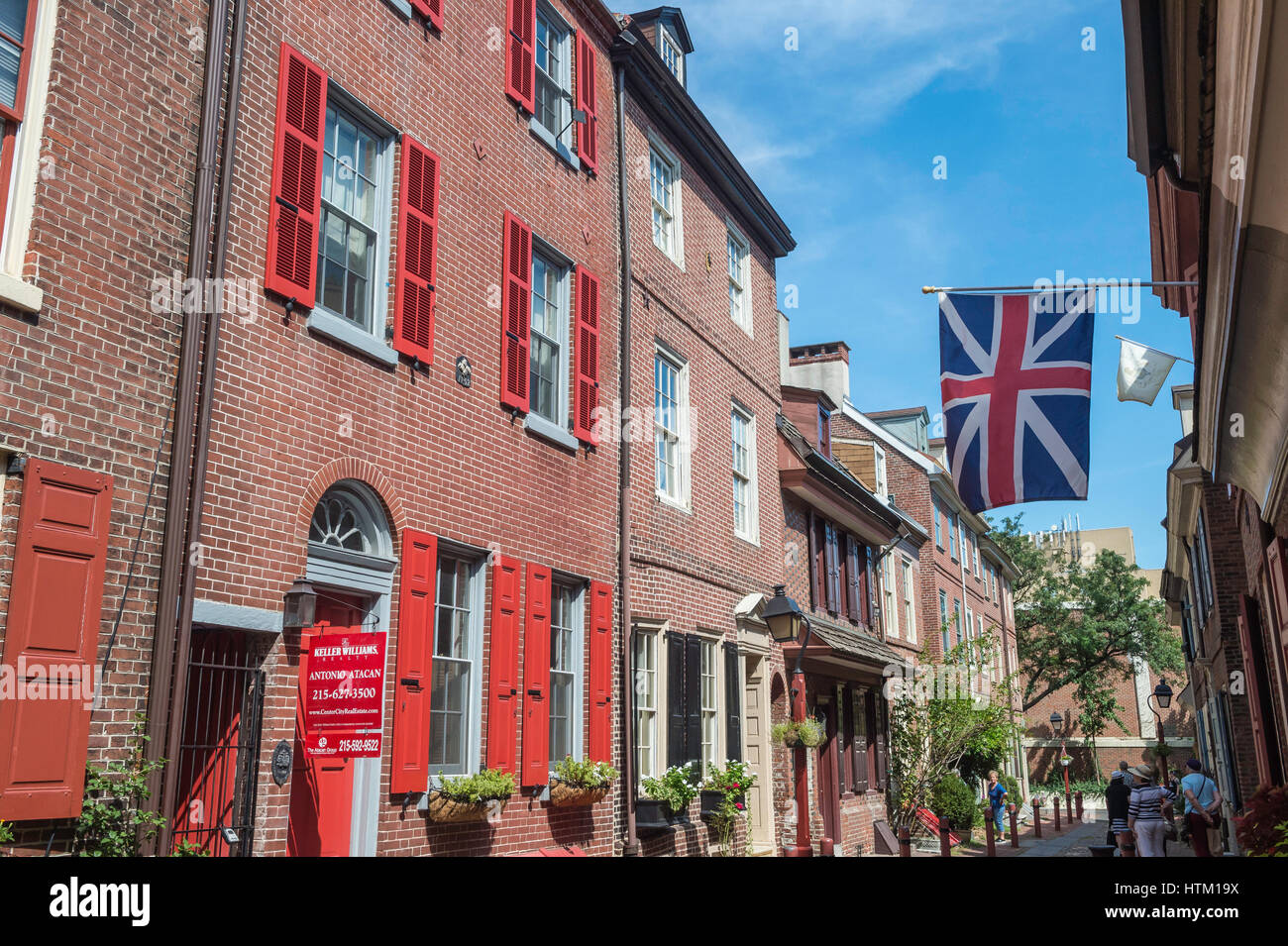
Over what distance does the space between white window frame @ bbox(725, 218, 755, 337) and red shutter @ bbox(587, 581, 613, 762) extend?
700 centimetres

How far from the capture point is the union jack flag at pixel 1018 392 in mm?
8273

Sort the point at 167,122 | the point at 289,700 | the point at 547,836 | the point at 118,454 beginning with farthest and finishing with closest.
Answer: the point at 547,836, the point at 289,700, the point at 167,122, the point at 118,454

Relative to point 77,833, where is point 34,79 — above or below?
above

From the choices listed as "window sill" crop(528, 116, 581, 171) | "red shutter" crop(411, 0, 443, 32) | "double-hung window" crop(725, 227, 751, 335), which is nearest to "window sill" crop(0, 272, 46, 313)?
"red shutter" crop(411, 0, 443, 32)

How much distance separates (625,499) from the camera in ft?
40.2

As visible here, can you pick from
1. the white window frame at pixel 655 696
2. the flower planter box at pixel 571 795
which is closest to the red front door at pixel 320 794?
the flower planter box at pixel 571 795

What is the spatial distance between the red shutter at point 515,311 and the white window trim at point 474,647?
1.66 metres

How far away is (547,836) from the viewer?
1008cm

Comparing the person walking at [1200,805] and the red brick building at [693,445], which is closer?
the red brick building at [693,445]

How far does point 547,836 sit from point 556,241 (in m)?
6.30

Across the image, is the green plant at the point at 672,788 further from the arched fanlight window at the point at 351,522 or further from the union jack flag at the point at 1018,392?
the union jack flag at the point at 1018,392

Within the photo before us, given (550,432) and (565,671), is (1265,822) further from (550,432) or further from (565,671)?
(550,432)
